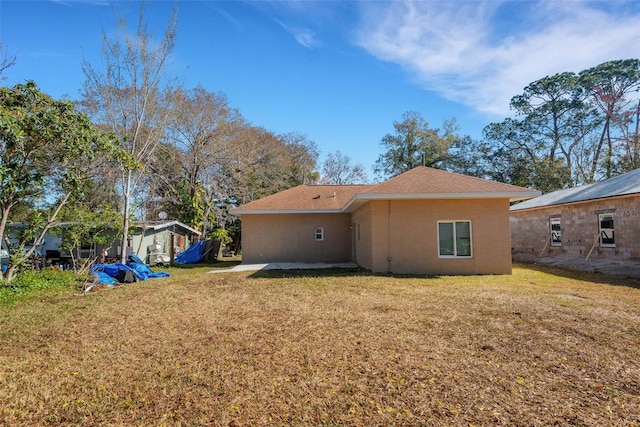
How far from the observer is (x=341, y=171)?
33375 mm

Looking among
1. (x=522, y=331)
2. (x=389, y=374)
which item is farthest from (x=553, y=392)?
(x=522, y=331)

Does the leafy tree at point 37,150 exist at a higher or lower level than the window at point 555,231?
higher

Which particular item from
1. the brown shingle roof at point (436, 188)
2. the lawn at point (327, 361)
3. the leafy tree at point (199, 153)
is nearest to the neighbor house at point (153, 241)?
the leafy tree at point (199, 153)

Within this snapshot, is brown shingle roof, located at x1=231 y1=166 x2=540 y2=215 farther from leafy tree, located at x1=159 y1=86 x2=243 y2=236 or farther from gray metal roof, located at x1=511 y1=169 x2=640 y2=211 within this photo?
leafy tree, located at x1=159 y1=86 x2=243 y2=236

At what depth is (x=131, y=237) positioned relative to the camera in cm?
1681

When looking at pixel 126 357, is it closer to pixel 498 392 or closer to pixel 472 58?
pixel 498 392

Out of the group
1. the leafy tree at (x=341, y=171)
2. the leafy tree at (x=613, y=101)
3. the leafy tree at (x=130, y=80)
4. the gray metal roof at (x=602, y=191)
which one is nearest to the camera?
the gray metal roof at (x=602, y=191)

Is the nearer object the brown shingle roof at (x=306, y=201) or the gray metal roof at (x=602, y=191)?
the gray metal roof at (x=602, y=191)

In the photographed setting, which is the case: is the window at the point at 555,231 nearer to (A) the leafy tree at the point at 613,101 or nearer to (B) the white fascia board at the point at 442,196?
(B) the white fascia board at the point at 442,196

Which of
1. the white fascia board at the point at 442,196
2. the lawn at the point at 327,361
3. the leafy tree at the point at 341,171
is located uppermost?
the leafy tree at the point at 341,171

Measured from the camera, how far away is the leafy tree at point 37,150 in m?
8.23

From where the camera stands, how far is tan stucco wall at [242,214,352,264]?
53.4 feet

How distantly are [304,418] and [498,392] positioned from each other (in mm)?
1719

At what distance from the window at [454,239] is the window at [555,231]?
698cm
